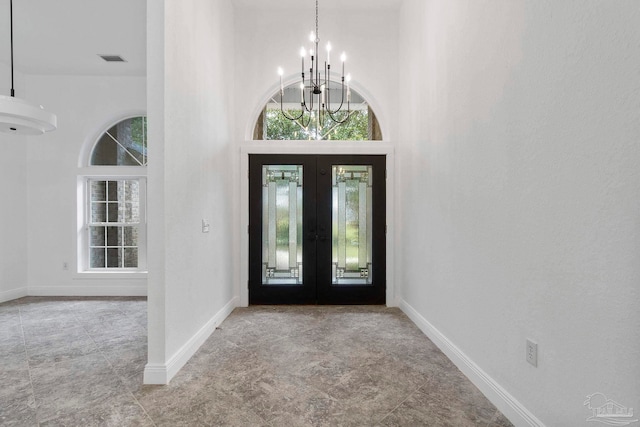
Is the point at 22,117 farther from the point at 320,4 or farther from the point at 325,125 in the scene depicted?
the point at 320,4

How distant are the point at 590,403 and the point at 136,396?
2555mm

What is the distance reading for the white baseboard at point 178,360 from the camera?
2.34m

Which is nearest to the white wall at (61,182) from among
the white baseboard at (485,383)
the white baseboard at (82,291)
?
the white baseboard at (82,291)

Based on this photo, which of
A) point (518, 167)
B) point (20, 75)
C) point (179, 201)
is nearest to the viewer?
point (518, 167)

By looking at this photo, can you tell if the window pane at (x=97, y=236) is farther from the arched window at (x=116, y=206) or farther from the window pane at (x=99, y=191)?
the window pane at (x=99, y=191)

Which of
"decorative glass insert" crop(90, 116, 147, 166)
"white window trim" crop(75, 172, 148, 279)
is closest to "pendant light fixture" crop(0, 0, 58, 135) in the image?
"white window trim" crop(75, 172, 148, 279)

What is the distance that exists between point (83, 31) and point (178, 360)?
13.2 feet

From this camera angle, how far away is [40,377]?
2475 millimetres

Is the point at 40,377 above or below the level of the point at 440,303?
below

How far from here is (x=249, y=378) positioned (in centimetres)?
244

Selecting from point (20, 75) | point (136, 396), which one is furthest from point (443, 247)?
point (20, 75)

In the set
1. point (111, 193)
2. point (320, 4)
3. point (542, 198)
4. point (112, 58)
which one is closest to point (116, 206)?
point (111, 193)

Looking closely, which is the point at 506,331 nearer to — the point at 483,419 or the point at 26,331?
the point at 483,419

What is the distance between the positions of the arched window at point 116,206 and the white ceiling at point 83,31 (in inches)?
36.3
